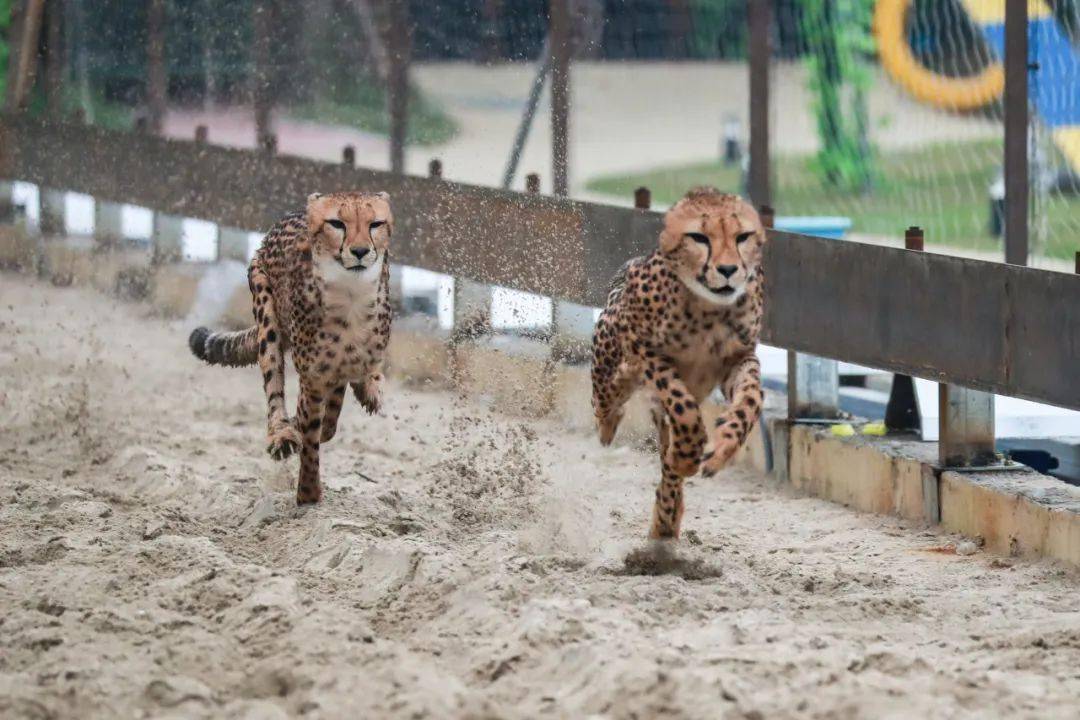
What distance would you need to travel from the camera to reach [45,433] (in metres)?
9.84

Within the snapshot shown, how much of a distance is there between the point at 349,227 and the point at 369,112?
11.7 m

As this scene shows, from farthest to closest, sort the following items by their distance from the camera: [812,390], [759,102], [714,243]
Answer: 1. [759,102]
2. [812,390]
3. [714,243]

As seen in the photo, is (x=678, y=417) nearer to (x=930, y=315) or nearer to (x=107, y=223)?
(x=930, y=315)

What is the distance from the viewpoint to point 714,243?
6461 mm

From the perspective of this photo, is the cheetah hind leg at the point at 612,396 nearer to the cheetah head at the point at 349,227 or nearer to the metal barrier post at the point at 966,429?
the cheetah head at the point at 349,227

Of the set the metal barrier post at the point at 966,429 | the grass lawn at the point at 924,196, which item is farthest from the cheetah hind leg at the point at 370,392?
the grass lawn at the point at 924,196

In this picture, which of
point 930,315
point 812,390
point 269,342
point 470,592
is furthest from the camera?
point 812,390

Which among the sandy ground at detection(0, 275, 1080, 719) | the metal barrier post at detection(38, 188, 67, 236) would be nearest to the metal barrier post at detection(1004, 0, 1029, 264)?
the sandy ground at detection(0, 275, 1080, 719)

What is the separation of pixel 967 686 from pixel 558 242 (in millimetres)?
4895

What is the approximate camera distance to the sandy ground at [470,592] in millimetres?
5199

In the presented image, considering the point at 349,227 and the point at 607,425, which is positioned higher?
the point at 349,227

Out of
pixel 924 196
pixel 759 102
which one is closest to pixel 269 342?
pixel 759 102

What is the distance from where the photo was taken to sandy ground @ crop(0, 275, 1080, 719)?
5.20 metres

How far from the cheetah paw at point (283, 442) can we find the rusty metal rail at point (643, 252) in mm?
1989
